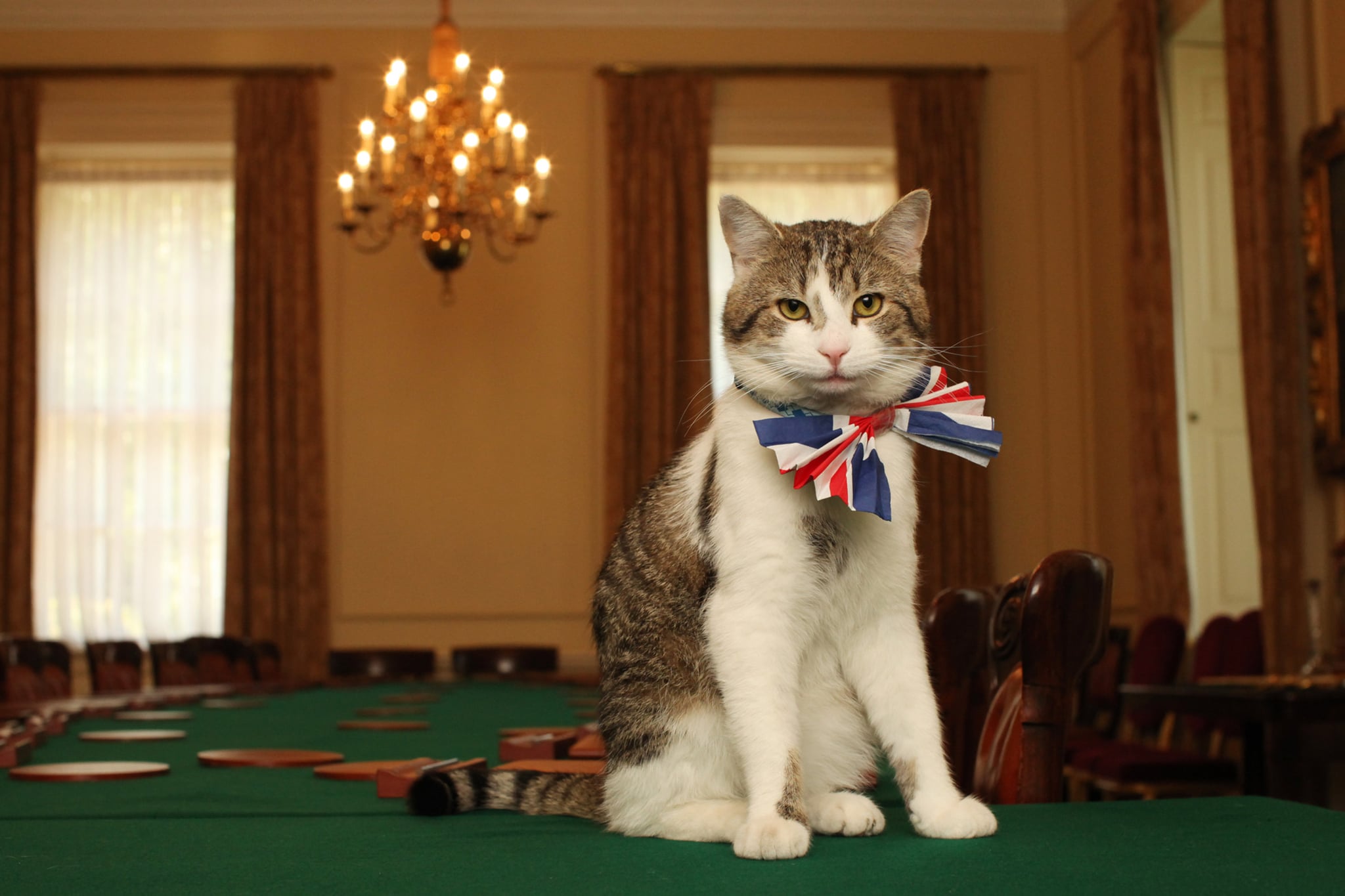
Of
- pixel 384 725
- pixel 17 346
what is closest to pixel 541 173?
pixel 384 725

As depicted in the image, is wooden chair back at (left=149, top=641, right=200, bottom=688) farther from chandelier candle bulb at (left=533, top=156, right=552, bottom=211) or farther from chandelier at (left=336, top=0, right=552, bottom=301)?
chandelier candle bulb at (left=533, top=156, right=552, bottom=211)

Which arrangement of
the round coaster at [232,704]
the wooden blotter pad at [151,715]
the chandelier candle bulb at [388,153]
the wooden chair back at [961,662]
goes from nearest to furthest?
1. the wooden chair back at [961,662]
2. the wooden blotter pad at [151,715]
3. the round coaster at [232,704]
4. the chandelier candle bulb at [388,153]

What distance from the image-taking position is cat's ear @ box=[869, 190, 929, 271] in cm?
131

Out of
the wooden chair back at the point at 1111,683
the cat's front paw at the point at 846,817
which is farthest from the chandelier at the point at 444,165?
the cat's front paw at the point at 846,817

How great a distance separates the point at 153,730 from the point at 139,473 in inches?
230

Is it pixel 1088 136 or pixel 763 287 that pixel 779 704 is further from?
pixel 1088 136

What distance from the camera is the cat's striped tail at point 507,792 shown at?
4.48ft

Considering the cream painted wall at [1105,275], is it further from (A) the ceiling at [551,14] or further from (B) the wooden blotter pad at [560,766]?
(B) the wooden blotter pad at [560,766]

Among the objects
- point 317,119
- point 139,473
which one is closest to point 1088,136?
point 317,119

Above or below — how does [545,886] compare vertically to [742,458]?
below

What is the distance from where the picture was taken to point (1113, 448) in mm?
7621

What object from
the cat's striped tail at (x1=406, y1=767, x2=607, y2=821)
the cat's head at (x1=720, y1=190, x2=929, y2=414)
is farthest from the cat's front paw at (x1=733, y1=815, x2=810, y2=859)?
the cat's head at (x1=720, y1=190, x2=929, y2=414)

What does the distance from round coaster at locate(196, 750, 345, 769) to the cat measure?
608 millimetres

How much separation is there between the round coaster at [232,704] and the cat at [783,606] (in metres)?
2.09
